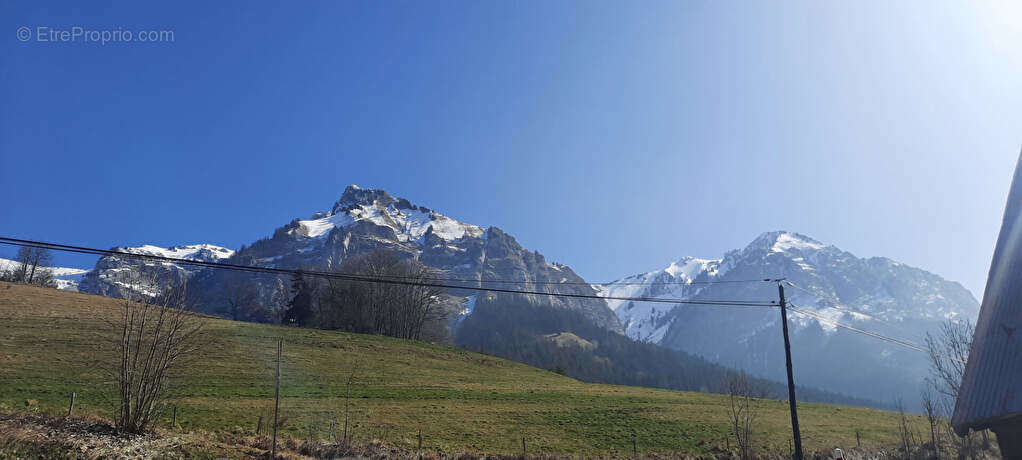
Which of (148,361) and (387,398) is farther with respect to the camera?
(387,398)

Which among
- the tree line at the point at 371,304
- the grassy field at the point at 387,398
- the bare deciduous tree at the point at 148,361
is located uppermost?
the tree line at the point at 371,304

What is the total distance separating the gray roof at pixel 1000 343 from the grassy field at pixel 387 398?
23.7 m

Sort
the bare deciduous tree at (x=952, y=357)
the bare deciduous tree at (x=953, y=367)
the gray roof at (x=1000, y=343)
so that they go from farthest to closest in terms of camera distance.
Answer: the bare deciduous tree at (x=952, y=357) < the bare deciduous tree at (x=953, y=367) < the gray roof at (x=1000, y=343)

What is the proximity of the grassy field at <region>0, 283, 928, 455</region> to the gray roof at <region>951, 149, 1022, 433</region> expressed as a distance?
23.7 meters

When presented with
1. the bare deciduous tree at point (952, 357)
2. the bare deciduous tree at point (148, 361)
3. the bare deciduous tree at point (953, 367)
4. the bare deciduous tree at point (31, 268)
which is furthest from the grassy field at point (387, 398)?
the bare deciduous tree at point (31, 268)

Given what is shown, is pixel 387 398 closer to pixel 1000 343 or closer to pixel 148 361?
pixel 148 361

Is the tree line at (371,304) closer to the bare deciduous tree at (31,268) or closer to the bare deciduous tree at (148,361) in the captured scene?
the bare deciduous tree at (31,268)

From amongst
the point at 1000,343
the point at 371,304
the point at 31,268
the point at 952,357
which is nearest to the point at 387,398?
the point at 1000,343

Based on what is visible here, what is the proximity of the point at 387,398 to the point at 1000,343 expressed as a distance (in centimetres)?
4155

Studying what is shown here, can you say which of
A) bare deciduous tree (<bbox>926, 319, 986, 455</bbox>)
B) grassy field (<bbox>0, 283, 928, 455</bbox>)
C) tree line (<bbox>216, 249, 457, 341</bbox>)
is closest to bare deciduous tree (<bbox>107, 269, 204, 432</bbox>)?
grassy field (<bbox>0, 283, 928, 455</bbox>)

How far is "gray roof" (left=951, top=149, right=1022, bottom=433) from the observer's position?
13.9 m

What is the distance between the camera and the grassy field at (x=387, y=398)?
114 ft

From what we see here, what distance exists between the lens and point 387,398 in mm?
45906

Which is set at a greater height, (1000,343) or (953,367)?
(1000,343)
